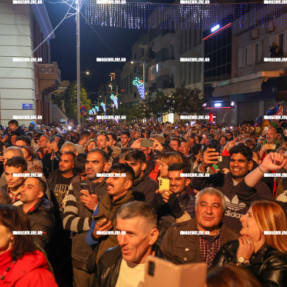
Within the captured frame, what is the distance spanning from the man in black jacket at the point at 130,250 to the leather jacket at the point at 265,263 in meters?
0.64

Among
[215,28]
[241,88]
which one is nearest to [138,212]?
[241,88]

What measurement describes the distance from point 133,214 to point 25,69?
83.0ft

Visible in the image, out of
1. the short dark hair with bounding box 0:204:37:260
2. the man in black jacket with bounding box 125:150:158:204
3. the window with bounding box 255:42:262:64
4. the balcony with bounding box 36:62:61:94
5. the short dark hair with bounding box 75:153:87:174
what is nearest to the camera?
the short dark hair with bounding box 0:204:37:260

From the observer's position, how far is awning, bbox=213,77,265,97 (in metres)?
27.0

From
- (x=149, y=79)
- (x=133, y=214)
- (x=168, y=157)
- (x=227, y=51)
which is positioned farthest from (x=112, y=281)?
(x=149, y=79)

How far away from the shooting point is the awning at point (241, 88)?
27.0 metres

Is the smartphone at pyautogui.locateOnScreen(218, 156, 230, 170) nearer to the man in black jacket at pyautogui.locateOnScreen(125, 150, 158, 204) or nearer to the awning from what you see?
the man in black jacket at pyautogui.locateOnScreen(125, 150, 158, 204)

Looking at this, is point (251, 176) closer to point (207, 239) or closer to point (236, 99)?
point (207, 239)

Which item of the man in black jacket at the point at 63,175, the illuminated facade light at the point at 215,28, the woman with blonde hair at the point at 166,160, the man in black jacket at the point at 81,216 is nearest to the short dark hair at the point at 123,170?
the man in black jacket at the point at 81,216

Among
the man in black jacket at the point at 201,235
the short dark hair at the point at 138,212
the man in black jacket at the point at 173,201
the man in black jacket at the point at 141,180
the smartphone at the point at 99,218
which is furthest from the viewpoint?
the man in black jacket at the point at 141,180

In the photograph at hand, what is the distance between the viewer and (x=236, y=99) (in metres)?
33.9

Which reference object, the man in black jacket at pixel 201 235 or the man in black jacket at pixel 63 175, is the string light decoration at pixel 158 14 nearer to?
the man in black jacket at pixel 63 175

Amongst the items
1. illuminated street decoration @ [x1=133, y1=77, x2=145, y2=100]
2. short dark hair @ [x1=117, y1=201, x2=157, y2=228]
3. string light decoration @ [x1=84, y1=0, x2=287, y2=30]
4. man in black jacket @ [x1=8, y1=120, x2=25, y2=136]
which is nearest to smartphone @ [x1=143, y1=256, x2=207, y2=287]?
short dark hair @ [x1=117, y1=201, x2=157, y2=228]

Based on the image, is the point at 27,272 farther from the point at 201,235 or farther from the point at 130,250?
the point at 201,235
